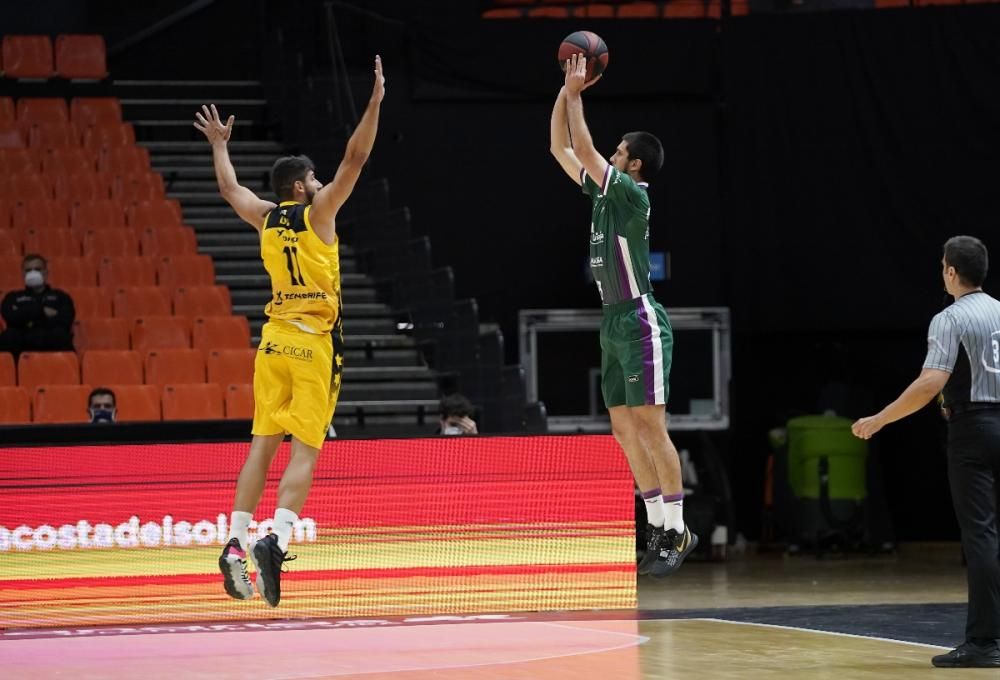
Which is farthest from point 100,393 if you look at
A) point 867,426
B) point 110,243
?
point 867,426

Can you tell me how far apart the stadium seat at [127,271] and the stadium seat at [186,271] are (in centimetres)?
10

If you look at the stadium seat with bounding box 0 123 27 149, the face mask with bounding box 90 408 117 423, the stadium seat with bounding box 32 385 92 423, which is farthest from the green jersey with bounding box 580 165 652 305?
the stadium seat with bounding box 0 123 27 149

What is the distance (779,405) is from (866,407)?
107 centimetres

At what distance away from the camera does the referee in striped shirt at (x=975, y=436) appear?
874 cm

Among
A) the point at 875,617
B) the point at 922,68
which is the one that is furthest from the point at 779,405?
the point at 875,617

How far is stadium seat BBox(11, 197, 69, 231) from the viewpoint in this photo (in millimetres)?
15953

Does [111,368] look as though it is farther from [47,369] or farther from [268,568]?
[268,568]

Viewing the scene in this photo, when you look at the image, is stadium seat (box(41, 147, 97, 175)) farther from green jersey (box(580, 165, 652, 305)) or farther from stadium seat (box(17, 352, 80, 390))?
green jersey (box(580, 165, 652, 305))

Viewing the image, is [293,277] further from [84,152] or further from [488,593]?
[84,152]

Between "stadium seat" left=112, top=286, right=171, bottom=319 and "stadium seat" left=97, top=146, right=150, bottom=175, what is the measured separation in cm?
241

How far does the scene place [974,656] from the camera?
342 inches

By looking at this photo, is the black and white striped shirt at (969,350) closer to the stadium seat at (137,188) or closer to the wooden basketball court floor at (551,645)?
the wooden basketball court floor at (551,645)

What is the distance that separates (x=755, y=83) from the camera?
17312 millimetres

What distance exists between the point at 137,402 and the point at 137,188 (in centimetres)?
388
